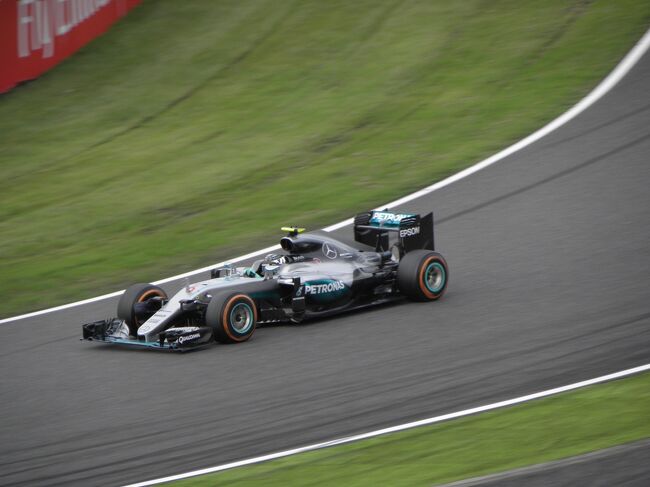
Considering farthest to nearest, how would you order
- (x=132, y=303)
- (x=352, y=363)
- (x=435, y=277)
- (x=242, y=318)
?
1. (x=435, y=277)
2. (x=132, y=303)
3. (x=242, y=318)
4. (x=352, y=363)

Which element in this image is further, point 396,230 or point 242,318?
point 396,230

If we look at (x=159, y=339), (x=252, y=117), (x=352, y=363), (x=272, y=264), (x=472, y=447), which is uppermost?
(x=252, y=117)

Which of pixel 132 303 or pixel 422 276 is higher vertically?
pixel 422 276

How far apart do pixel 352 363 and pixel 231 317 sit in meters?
1.57

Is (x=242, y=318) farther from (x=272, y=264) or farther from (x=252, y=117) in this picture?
(x=252, y=117)

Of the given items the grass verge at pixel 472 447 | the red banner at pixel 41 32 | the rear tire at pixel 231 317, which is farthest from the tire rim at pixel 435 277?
the red banner at pixel 41 32

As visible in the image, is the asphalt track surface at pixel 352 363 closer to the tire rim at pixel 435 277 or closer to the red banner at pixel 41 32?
the tire rim at pixel 435 277

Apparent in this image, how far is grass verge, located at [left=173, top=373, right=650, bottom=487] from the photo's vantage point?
23.9 feet

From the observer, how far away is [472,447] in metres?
7.73

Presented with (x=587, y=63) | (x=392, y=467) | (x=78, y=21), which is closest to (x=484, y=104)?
(x=587, y=63)

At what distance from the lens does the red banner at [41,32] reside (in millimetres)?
23039

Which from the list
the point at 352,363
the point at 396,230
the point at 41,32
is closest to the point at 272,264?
the point at 396,230

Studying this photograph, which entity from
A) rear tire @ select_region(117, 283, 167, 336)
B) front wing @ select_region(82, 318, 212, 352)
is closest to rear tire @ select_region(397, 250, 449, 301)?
front wing @ select_region(82, 318, 212, 352)

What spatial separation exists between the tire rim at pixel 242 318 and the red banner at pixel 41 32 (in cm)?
1402
